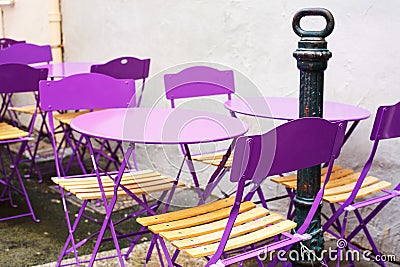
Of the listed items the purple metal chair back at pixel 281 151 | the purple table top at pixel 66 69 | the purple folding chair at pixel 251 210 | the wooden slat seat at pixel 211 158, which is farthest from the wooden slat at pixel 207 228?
the purple table top at pixel 66 69

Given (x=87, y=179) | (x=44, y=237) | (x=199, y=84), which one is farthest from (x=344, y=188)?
(x=44, y=237)

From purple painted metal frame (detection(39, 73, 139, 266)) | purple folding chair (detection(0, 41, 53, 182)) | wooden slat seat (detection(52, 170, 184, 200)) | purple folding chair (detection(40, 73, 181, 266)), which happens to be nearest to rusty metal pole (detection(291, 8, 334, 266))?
wooden slat seat (detection(52, 170, 184, 200))

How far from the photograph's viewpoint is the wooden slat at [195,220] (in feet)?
8.75

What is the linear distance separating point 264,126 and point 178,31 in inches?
51.8

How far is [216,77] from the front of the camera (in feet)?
14.1

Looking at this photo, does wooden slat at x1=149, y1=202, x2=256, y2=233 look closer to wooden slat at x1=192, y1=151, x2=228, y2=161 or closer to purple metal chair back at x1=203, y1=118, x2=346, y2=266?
purple metal chair back at x1=203, y1=118, x2=346, y2=266

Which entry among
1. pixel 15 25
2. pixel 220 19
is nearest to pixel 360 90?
pixel 220 19

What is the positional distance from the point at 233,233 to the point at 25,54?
3.69 metres

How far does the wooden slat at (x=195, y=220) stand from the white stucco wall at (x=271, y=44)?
1.31 metres

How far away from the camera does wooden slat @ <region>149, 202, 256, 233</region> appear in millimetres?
2668

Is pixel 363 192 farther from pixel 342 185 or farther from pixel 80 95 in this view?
pixel 80 95

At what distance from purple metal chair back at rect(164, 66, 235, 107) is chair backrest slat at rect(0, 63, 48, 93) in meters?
1.00

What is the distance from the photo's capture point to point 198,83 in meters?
4.17

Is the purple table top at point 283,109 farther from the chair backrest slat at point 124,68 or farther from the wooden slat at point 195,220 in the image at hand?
the chair backrest slat at point 124,68
